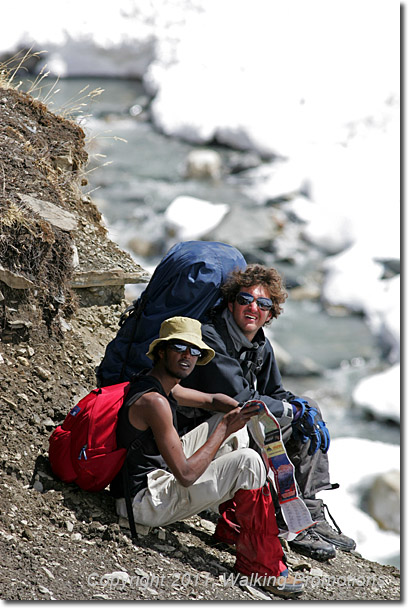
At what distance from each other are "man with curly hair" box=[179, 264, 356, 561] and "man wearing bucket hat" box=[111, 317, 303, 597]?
0.25m

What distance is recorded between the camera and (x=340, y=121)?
789 inches

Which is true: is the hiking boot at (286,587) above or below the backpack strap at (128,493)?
below

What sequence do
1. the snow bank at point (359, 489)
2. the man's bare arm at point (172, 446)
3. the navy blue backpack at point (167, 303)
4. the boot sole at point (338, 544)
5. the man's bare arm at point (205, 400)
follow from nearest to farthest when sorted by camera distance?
the man's bare arm at point (172, 446), the man's bare arm at point (205, 400), the navy blue backpack at point (167, 303), the boot sole at point (338, 544), the snow bank at point (359, 489)

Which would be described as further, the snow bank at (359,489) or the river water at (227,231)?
the river water at (227,231)

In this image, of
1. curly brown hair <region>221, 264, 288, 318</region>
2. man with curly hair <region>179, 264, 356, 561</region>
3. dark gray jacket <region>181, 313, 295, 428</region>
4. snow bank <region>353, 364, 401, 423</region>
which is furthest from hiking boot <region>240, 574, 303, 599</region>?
snow bank <region>353, 364, 401, 423</region>

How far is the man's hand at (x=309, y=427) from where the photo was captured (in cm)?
382

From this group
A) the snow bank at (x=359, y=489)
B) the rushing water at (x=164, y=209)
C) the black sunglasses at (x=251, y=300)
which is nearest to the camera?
the black sunglasses at (x=251, y=300)

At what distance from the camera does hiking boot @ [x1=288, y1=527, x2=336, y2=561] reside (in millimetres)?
3936

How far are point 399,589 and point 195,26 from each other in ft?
63.9

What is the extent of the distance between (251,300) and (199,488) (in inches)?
39.1

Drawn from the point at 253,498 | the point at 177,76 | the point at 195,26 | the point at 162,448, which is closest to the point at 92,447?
the point at 162,448

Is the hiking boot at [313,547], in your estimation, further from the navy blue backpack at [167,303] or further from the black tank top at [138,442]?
the navy blue backpack at [167,303]

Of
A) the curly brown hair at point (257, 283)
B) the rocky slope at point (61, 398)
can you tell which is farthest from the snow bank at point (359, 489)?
the curly brown hair at point (257, 283)

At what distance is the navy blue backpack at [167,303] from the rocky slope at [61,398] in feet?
1.83
